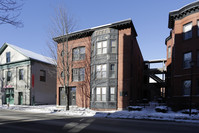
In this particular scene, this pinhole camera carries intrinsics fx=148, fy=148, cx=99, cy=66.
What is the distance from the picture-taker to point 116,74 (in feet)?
65.3

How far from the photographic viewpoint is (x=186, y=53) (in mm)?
18812

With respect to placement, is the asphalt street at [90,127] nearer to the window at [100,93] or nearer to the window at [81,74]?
the window at [100,93]

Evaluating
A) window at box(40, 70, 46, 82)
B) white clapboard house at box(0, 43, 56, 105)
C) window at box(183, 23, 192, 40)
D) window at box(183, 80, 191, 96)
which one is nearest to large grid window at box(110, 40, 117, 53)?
window at box(183, 23, 192, 40)

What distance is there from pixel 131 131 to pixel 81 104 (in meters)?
14.2

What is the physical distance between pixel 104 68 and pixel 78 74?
445cm

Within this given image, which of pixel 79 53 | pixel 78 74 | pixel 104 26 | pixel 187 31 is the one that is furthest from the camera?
pixel 79 53

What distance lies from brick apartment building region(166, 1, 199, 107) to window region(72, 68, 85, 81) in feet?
41.8

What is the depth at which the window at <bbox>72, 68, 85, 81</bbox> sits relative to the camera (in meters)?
22.5

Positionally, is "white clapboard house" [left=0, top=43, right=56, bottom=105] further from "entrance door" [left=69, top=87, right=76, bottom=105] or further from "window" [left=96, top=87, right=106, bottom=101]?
"window" [left=96, top=87, right=106, bottom=101]

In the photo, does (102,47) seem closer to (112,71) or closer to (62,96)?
(112,71)

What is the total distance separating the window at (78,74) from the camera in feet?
73.7

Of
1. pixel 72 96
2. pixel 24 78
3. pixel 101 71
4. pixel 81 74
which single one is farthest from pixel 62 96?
pixel 24 78

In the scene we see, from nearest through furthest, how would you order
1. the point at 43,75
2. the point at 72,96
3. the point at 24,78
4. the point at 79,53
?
the point at 72,96 < the point at 79,53 < the point at 24,78 < the point at 43,75

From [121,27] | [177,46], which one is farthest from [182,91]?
[121,27]
